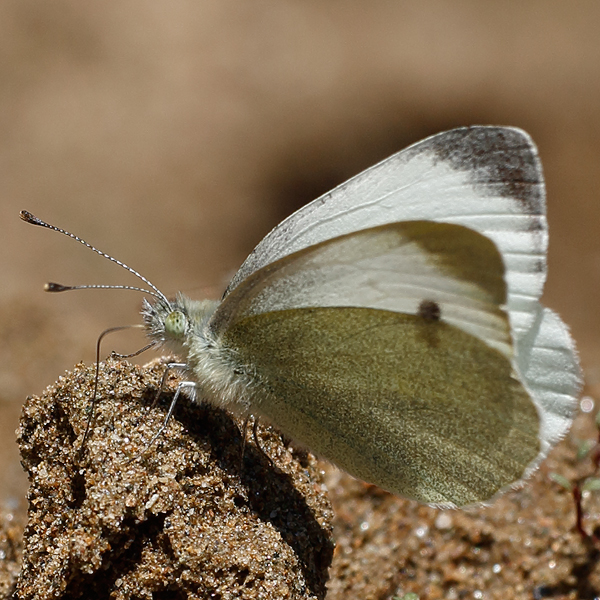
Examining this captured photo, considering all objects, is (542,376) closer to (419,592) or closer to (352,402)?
(352,402)

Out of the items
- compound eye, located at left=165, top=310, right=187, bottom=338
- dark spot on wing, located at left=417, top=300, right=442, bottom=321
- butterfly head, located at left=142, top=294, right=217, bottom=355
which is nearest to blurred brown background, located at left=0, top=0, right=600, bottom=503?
butterfly head, located at left=142, top=294, right=217, bottom=355

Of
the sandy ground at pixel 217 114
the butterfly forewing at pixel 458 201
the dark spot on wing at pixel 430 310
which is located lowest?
the sandy ground at pixel 217 114

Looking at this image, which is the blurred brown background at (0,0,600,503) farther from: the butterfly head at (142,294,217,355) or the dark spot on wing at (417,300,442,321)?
the dark spot on wing at (417,300,442,321)

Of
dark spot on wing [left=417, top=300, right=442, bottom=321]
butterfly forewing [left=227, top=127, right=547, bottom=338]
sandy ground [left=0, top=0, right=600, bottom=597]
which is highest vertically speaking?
butterfly forewing [left=227, top=127, right=547, bottom=338]

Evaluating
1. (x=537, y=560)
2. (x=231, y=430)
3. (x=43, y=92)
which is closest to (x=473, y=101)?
(x=43, y=92)

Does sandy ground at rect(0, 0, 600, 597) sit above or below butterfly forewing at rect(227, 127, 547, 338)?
below

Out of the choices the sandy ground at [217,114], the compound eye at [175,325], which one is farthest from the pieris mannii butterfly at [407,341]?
the sandy ground at [217,114]

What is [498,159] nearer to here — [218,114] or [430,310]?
[430,310]

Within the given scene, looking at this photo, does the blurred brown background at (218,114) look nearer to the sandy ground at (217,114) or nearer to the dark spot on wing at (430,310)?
the sandy ground at (217,114)
